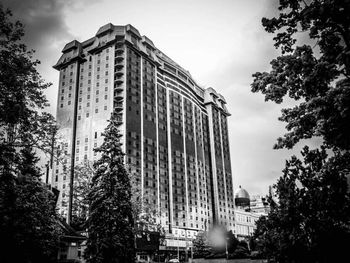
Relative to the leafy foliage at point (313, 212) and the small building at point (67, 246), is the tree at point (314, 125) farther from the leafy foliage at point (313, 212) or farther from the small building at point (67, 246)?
the small building at point (67, 246)

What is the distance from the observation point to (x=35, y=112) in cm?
1548

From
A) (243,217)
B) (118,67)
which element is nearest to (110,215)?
(118,67)

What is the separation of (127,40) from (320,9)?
10201cm

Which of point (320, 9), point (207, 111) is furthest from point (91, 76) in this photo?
point (320, 9)

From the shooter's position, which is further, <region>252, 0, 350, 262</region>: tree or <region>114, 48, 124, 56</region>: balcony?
<region>114, 48, 124, 56</region>: balcony

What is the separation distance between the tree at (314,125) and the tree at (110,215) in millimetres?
19989

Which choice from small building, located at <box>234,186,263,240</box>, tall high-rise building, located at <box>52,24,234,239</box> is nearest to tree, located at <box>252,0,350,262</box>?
tall high-rise building, located at <box>52,24,234,239</box>

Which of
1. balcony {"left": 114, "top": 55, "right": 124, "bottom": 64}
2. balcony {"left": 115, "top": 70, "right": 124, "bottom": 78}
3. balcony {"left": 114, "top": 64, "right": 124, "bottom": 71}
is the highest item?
balcony {"left": 114, "top": 55, "right": 124, "bottom": 64}

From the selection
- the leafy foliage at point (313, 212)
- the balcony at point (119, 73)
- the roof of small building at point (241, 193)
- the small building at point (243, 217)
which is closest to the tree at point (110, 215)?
the leafy foliage at point (313, 212)

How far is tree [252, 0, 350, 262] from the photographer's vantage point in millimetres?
10375

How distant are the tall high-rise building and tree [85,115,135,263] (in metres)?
55.9

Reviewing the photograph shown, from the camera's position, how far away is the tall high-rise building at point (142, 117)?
325 ft

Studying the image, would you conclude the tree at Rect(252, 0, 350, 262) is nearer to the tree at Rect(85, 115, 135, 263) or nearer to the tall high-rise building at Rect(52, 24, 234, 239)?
the tree at Rect(85, 115, 135, 263)

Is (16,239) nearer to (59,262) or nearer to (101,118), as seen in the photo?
(59,262)
